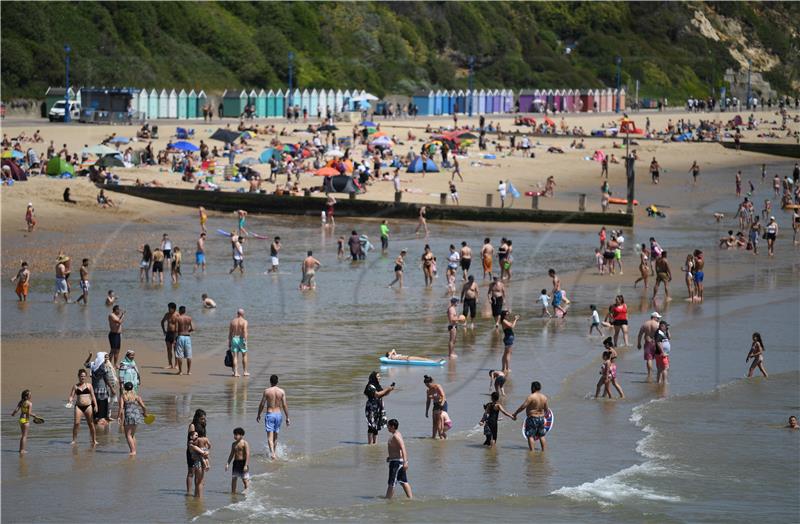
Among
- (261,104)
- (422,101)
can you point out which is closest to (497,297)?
(261,104)

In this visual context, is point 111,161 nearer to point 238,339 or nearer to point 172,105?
point 172,105

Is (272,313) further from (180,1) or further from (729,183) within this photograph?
(180,1)

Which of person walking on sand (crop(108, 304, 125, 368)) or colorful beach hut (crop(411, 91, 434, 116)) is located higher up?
colorful beach hut (crop(411, 91, 434, 116))

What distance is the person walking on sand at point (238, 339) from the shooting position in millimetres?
19828

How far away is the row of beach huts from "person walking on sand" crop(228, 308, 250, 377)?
46196mm

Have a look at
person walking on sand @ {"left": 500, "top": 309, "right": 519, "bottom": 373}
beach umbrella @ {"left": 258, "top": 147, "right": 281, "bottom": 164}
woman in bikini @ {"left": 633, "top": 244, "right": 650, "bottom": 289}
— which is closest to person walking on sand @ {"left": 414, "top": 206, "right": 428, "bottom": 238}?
woman in bikini @ {"left": 633, "top": 244, "right": 650, "bottom": 289}

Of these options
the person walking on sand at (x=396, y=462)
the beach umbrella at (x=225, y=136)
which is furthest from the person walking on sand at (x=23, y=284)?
the beach umbrella at (x=225, y=136)

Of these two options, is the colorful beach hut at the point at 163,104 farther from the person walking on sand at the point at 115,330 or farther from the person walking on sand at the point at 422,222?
the person walking on sand at the point at 115,330

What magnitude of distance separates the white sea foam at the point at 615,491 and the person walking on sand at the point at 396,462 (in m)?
1.76

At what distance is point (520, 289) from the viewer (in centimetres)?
2953

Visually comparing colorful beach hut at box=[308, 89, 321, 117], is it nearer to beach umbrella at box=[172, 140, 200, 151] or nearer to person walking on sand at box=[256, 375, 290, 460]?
beach umbrella at box=[172, 140, 200, 151]

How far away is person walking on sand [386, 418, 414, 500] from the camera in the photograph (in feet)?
47.4

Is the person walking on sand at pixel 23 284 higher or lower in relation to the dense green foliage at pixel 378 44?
lower

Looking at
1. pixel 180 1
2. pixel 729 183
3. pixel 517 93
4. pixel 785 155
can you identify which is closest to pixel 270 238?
pixel 729 183
